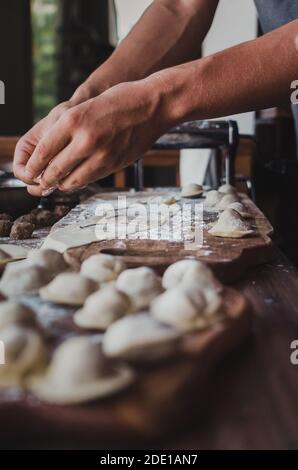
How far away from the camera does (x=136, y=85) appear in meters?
0.83

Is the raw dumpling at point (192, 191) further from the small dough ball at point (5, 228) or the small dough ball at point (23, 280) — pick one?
the small dough ball at point (23, 280)

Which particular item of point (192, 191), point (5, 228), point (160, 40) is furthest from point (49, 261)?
point (160, 40)

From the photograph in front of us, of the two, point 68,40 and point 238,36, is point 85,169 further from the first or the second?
point 68,40

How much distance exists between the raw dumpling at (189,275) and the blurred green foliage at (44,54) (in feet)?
20.9

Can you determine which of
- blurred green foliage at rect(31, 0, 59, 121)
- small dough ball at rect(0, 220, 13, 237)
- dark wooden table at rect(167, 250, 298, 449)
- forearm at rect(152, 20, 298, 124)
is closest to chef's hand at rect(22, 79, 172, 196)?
forearm at rect(152, 20, 298, 124)

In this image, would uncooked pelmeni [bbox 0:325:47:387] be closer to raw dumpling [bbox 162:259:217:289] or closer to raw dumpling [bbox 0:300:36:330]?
raw dumpling [bbox 0:300:36:330]

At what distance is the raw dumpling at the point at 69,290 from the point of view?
0.57 metres

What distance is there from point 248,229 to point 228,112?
213mm

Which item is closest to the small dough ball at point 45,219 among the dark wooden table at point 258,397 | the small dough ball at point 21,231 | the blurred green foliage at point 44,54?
the small dough ball at point 21,231

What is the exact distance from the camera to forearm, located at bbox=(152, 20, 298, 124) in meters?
0.80

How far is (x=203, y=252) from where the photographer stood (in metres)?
0.83

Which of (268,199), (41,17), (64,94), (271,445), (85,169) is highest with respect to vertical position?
(41,17)

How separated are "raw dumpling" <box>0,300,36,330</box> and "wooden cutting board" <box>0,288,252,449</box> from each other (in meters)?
0.10
